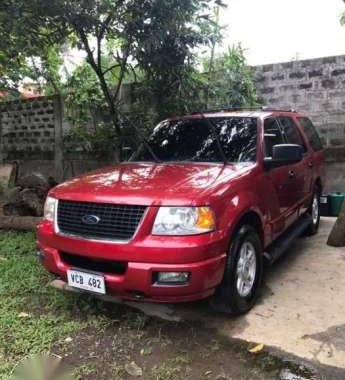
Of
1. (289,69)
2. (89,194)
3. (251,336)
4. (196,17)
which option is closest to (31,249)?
(89,194)

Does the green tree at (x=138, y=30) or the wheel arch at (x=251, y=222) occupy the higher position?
the green tree at (x=138, y=30)

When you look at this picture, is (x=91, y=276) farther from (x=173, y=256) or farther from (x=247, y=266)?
(x=247, y=266)

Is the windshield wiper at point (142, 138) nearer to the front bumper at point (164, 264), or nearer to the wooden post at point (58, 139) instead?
the front bumper at point (164, 264)

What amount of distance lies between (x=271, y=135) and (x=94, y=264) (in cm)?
235

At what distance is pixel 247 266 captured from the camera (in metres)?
3.77

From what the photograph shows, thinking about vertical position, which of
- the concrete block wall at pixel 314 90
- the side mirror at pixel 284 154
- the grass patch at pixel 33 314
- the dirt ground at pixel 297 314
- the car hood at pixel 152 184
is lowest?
the dirt ground at pixel 297 314

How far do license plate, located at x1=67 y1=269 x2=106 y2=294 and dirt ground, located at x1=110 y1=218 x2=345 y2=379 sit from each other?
0.66 metres

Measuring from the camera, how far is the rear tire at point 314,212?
604 cm

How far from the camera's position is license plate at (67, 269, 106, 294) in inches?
132

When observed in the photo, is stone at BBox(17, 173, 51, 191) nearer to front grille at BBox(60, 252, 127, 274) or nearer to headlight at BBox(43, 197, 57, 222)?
headlight at BBox(43, 197, 57, 222)

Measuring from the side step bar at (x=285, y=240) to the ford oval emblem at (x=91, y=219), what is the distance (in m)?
1.66

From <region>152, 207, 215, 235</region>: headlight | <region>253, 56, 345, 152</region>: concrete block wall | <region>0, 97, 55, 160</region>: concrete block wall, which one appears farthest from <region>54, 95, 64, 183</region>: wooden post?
<region>152, 207, 215, 235</region>: headlight

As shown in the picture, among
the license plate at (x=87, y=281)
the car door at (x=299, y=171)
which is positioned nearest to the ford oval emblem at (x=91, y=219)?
the license plate at (x=87, y=281)

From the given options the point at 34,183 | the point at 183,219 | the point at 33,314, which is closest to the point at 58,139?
the point at 34,183
